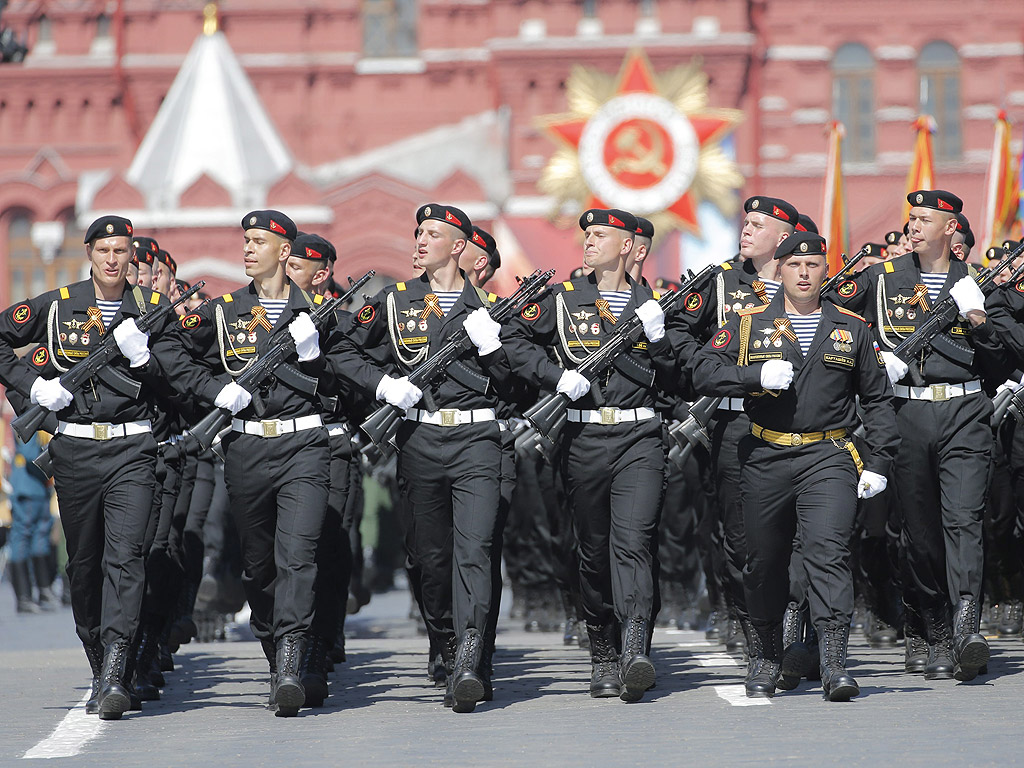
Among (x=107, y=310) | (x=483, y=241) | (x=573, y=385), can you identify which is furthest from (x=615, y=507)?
(x=107, y=310)

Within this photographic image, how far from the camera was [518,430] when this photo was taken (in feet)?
33.2

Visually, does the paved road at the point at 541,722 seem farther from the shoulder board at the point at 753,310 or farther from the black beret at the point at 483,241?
the black beret at the point at 483,241

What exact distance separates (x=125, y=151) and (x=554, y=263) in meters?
8.54

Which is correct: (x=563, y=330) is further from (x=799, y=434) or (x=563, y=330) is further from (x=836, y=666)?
(x=836, y=666)

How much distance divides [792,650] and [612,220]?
7.01 ft

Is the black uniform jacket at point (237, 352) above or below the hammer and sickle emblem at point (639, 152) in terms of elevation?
below

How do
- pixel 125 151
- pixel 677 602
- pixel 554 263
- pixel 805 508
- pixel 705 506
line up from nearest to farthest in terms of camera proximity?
pixel 805 508
pixel 705 506
pixel 677 602
pixel 554 263
pixel 125 151

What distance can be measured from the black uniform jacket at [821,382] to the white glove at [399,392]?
4.06 ft

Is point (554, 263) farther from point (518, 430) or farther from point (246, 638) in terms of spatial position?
point (518, 430)

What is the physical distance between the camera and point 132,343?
823 centimetres

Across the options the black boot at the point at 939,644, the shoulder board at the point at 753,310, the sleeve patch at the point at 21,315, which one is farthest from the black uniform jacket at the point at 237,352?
the black boot at the point at 939,644

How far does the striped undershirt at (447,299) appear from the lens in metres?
8.52

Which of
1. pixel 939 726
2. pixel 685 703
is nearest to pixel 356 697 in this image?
pixel 685 703

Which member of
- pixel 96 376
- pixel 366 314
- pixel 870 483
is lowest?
pixel 870 483
